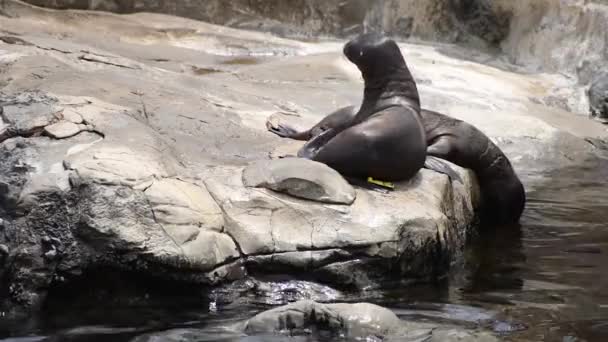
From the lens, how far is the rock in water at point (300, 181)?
4770 mm

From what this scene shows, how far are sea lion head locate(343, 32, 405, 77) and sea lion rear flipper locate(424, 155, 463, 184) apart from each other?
710mm

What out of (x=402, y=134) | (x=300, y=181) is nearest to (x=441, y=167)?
(x=402, y=134)

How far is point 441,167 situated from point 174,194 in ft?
7.30

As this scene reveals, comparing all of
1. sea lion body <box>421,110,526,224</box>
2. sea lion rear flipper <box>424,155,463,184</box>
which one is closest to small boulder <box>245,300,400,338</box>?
sea lion rear flipper <box>424,155,463,184</box>

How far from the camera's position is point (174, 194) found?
4344 mm

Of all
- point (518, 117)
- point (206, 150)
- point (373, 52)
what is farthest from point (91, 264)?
point (518, 117)

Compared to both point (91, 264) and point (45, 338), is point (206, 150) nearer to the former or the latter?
point (91, 264)

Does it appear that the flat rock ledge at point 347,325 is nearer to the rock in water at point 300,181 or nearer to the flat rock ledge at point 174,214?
the flat rock ledge at point 174,214

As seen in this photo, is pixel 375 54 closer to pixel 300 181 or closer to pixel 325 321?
pixel 300 181

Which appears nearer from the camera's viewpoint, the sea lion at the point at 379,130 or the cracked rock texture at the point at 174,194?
the cracked rock texture at the point at 174,194

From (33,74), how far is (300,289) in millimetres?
2703

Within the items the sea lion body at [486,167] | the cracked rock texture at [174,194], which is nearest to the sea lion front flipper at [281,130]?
the cracked rock texture at [174,194]

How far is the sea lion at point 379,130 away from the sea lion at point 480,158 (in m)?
0.21

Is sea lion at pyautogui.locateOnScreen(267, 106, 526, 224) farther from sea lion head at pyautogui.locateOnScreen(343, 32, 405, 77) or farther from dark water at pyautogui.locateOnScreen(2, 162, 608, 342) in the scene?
dark water at pyautogui.locateOnScreen(2, 162, 608, 342)
